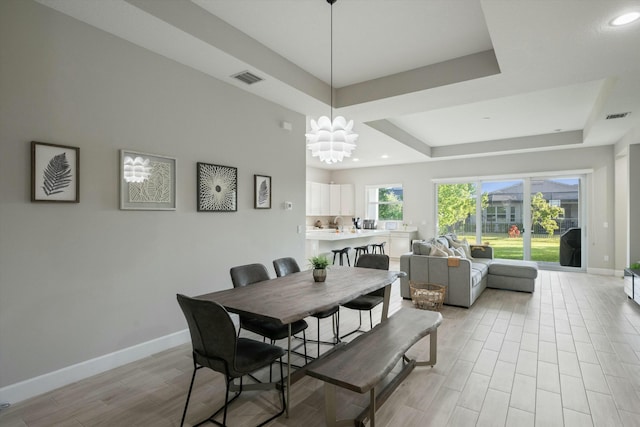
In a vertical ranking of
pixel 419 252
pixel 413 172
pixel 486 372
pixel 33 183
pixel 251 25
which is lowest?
pixel 486 372

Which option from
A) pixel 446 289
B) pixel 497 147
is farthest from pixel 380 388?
pixel 497 147

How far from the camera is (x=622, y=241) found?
651 cm

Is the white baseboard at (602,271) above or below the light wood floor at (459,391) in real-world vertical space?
above

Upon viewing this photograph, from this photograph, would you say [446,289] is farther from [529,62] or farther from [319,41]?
[319,41]

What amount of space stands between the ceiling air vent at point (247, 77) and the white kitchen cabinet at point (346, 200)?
6.81 m

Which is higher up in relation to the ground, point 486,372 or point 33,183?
point 33,183

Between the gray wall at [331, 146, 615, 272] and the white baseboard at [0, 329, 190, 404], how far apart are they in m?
7.16

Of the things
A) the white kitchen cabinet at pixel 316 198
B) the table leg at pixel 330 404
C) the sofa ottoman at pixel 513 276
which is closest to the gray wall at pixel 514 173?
the white kitchen cabinet at pixel 316 198

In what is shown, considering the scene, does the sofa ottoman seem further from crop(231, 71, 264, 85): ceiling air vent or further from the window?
crop(231, 71, 264, 85): ceiling air vent

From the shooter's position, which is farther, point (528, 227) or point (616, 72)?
point (528, 227)

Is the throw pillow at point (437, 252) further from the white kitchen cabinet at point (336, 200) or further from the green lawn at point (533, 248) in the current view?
the white kitchen cabinet at point (336, 200)

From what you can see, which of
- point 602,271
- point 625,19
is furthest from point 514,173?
point 625,19

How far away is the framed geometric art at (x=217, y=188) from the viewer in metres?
3.49

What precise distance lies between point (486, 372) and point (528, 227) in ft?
19.9
